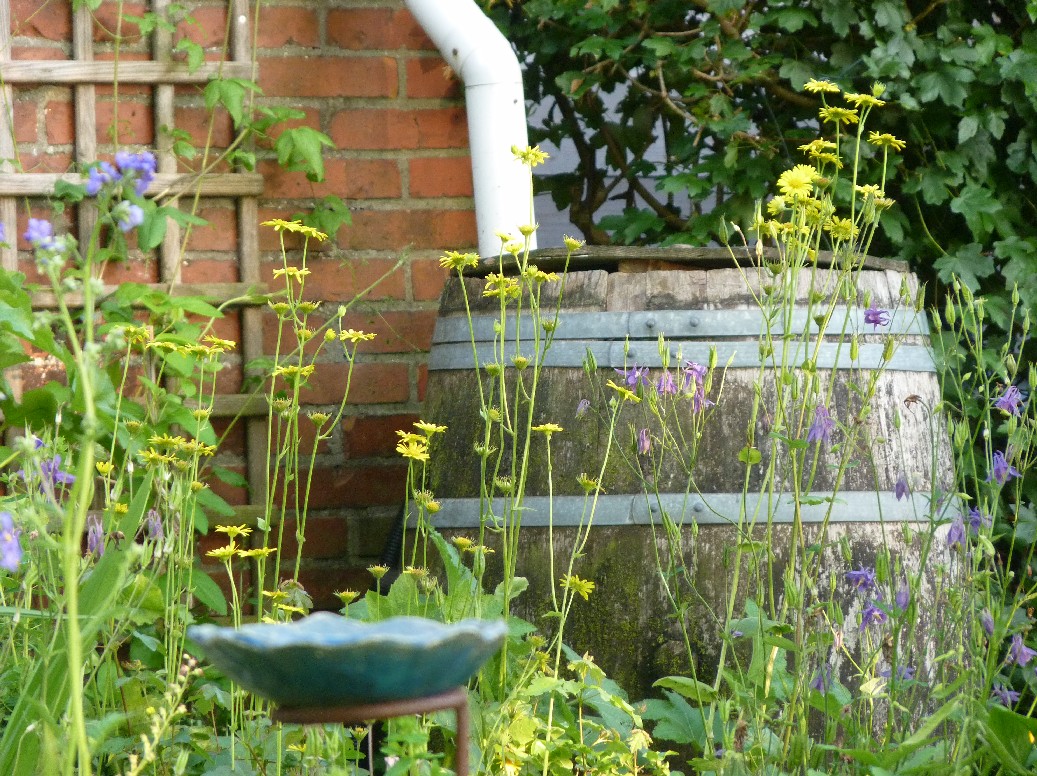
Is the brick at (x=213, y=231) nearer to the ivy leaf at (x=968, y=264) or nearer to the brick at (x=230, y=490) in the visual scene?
the brick at (x=230, y=490)

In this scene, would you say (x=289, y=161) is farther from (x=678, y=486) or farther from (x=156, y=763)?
(x=156, y=763)

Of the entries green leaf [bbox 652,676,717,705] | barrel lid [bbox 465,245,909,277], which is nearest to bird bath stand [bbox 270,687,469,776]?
green leaf [bbox 652,676,717,705]

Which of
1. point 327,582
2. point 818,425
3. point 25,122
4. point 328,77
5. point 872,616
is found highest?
point 328,77

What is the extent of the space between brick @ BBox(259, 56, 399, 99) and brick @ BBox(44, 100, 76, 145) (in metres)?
0.39

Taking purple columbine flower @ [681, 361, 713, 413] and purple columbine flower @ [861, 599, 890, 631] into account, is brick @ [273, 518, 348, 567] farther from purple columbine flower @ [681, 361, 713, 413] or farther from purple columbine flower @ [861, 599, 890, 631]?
purple columbine flower @ [861, 599, 890, 631]

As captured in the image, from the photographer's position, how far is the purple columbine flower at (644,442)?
1.49m

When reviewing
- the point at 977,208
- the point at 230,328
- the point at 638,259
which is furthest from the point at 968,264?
the point at 230,328

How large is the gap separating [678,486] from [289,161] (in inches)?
46.1

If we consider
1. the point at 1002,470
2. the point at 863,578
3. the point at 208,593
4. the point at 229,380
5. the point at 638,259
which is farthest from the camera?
the point at 229,380

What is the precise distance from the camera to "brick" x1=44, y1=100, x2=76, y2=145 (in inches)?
92.7

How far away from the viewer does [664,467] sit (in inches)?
63.5

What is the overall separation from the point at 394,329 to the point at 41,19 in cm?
93

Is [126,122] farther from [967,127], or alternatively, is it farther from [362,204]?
[967,127]

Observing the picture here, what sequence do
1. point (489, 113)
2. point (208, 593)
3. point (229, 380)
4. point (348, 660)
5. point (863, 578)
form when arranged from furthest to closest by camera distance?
point (229, 380)
point (489, 113)
point (208, 593)
point (863, 578)
point (348, 660)
